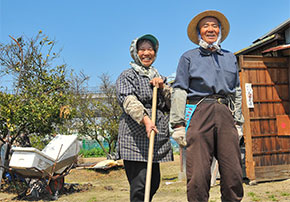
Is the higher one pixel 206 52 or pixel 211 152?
pixel 206 52

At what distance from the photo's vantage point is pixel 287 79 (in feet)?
22.3

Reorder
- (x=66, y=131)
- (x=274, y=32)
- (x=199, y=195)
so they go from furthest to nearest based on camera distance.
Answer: (x=66, y=131), (x=274, y=32), (x=199, y=195)

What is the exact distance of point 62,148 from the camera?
251 inches

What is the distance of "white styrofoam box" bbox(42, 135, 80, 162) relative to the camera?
20.5 ft

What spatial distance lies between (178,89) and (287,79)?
505 cm

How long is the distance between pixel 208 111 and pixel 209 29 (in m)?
0.70

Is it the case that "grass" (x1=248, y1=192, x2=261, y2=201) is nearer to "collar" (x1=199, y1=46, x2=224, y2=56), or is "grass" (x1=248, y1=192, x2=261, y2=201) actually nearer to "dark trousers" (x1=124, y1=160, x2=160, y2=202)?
"dark trousers" (x1=124, y1=160, x2=160, y2=202)

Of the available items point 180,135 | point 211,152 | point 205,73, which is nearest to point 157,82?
point 205,73

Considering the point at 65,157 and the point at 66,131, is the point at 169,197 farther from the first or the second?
the point at 66,131

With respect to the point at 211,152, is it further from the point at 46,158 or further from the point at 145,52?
the point at 46,158

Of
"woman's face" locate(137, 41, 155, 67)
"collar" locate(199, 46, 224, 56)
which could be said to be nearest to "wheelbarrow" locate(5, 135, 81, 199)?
"woman's face" locate(137, 41, 155, 67)

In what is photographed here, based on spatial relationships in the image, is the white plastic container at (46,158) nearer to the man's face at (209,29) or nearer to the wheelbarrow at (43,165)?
the wheelbarrow at (43,165)

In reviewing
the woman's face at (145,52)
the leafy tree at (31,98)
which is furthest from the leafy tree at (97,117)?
the woman's face at (145,52)

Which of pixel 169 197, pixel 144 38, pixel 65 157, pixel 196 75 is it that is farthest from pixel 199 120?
pixel 65 157
